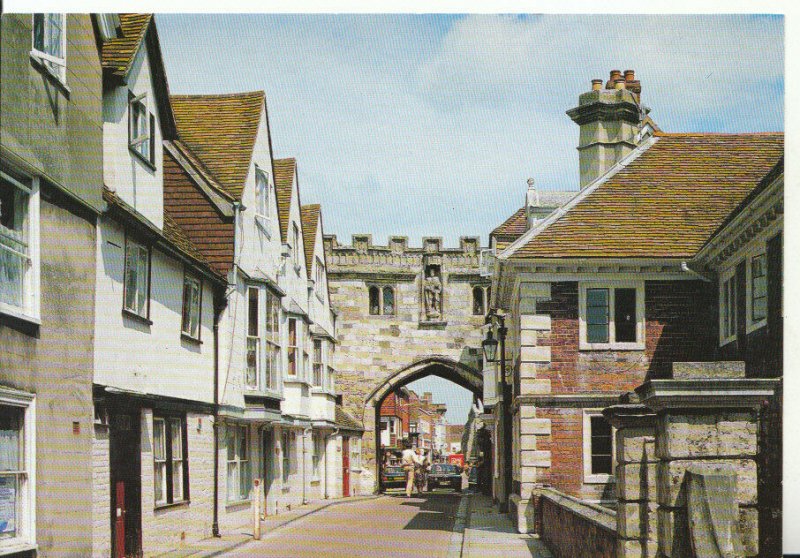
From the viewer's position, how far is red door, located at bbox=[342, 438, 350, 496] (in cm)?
3919

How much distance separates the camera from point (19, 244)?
1123 cm

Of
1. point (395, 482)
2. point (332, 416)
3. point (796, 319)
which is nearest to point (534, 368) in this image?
point (796, 319)

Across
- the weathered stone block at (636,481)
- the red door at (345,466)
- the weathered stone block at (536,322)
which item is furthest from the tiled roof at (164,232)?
the red door at (345,466)

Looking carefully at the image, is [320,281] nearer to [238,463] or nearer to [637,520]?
[238,463]

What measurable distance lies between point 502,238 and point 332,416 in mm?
7461

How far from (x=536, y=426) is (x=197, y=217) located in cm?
723

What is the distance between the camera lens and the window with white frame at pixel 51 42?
11758 mm

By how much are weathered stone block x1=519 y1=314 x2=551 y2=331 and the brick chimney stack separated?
7.35 meters

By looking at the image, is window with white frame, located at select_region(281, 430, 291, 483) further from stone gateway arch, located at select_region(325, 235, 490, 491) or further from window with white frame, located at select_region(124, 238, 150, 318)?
stone gateway arch, located at select_region(325, 235, 490, 491)

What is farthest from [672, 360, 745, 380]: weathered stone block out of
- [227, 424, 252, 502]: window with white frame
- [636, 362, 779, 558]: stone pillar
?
[227, 424, 252, 502]: window with white frame

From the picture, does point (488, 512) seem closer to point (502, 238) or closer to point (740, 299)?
point (502, 238)

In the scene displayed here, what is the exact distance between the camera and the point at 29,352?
11.3m

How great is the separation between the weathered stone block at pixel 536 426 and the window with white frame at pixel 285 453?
8.61m

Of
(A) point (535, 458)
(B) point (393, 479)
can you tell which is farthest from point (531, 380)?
(B) point (393, 479)
